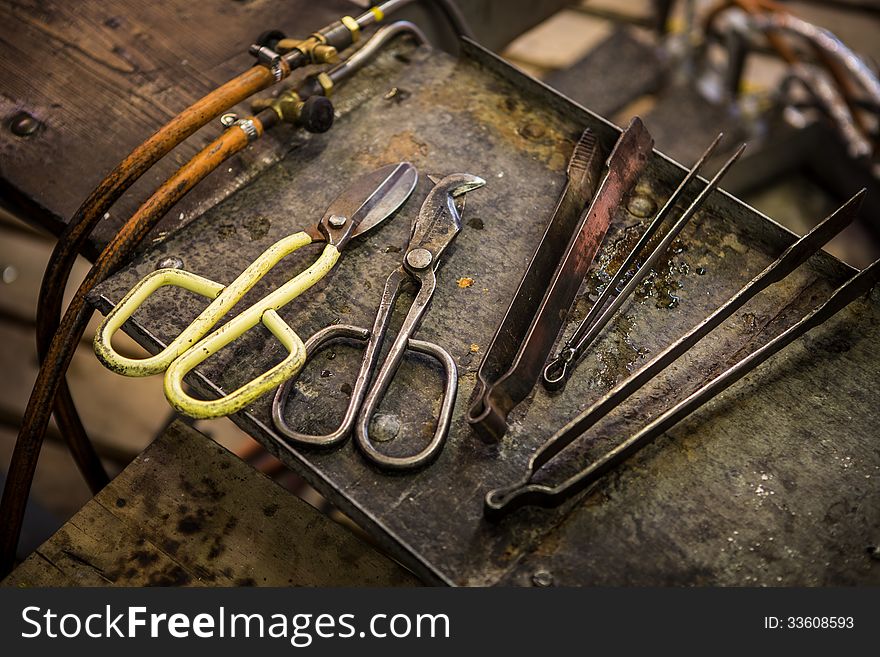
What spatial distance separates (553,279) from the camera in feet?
3.53

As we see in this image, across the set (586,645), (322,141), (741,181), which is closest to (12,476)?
(322,141)

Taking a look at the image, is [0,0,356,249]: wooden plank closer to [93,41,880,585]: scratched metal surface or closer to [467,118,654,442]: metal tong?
[93,41,880,585]: scratched metal surface

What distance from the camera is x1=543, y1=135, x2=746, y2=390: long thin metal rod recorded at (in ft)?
3.39

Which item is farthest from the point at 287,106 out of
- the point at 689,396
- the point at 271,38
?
the point at 689,396

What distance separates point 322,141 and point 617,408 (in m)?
0.62

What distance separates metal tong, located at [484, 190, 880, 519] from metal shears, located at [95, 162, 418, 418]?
299 millimetres

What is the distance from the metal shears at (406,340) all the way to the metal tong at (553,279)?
6 cm

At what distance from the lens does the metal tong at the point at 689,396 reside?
3.04 feet

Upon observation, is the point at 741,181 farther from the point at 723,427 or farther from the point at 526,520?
the point at 526,520

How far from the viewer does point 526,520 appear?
37.4 inches

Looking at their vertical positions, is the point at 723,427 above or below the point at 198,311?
below

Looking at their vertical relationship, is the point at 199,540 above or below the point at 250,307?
below

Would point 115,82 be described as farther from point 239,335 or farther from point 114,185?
point 239,335

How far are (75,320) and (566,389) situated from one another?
2.15 ft
